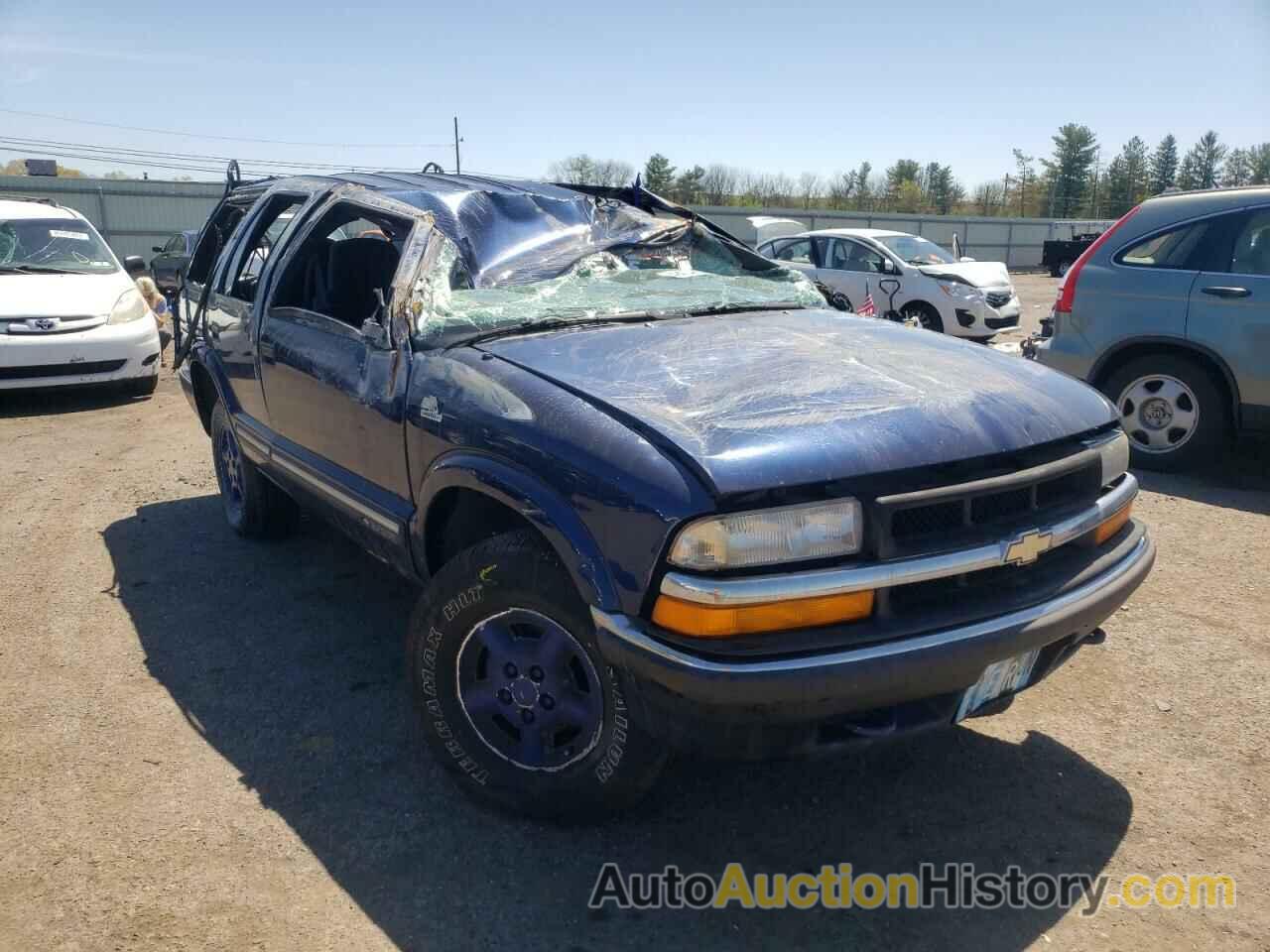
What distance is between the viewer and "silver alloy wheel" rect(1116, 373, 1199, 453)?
6230 mm

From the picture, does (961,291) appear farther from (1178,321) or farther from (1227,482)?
(1227,482)

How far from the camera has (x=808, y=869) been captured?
8.59 ft

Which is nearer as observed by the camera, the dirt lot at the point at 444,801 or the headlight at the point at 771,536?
the headlight at the point at 771,536

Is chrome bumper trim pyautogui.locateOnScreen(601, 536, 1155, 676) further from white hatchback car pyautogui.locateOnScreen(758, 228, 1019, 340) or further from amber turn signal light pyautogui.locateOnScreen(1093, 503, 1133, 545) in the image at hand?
white hatchback car pyautogui.locateOnScreen(758, 228, 1019, 340)

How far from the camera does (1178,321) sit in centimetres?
611

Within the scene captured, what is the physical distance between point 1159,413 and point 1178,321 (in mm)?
613

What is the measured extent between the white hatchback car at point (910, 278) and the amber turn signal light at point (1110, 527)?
9.66 meters

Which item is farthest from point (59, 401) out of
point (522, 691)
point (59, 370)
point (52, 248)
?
point (522, 691)

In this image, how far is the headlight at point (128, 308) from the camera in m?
8.97

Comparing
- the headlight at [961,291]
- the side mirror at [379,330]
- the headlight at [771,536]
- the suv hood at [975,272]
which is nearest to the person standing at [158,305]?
the side mirror at [379,330]

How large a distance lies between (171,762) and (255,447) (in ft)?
5.65

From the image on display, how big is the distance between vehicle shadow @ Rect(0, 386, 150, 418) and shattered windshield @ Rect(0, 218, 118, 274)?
119 cm

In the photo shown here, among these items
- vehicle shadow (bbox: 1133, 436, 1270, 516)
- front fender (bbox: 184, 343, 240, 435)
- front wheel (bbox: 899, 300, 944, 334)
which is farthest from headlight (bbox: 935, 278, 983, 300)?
front fender (bbox: 184, 343, 240, 435)

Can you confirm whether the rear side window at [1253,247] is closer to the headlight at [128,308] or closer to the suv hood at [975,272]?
the suv hood at [975,272]
